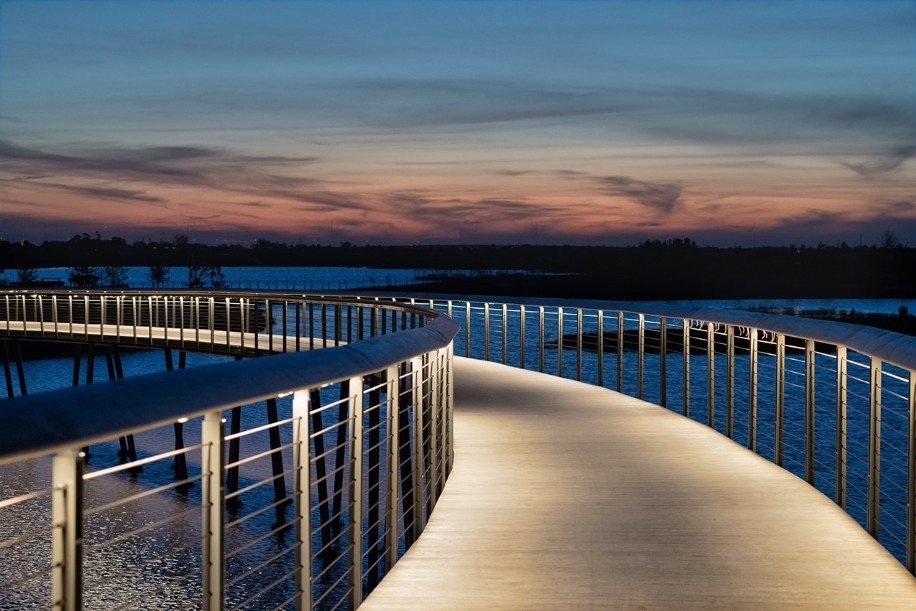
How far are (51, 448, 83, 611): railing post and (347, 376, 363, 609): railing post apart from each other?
1.61m

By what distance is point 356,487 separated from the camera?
133 inches

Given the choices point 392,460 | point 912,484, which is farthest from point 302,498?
point 912,484

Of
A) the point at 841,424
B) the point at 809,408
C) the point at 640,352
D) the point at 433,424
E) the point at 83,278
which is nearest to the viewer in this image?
the point at 433,424

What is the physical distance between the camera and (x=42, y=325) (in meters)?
24.9

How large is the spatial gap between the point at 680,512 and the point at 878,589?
1.30m

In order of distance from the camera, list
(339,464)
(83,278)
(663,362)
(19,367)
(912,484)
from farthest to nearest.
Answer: (83,278) < (19,367) < (663,362) < (339,464) < (912,484)

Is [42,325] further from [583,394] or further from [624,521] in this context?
[624,521]

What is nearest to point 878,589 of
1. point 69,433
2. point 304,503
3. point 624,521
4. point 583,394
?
point 624,521

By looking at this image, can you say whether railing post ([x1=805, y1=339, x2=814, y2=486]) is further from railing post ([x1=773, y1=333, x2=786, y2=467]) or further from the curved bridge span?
railing post ([x1=773, y1=333, x2=786, y2=467])

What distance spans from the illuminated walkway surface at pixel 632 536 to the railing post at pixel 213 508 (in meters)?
1.36

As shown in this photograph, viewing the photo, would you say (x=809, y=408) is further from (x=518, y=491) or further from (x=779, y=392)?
(x=518, y=491)

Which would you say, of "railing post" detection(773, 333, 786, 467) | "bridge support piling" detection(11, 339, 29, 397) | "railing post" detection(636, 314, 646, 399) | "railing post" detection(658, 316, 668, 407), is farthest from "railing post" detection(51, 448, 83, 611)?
"bridge support piling" detection(11, 339, 29, 397)

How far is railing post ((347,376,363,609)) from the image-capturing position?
3.23 meters

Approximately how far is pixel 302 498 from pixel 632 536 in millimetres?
2053
